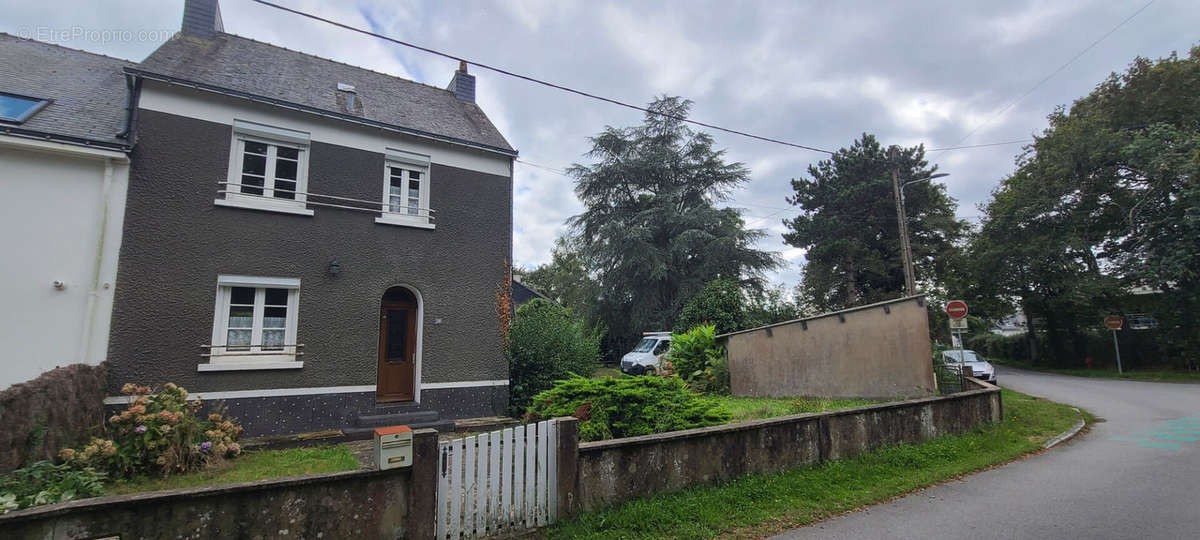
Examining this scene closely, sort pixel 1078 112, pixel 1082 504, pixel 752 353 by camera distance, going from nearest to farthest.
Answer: pixel 1082 504
pixel 752 353
pixel 1078 112


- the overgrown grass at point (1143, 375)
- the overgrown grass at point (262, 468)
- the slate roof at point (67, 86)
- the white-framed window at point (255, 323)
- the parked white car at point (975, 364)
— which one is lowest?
the overgrown grass at point (262, 468)

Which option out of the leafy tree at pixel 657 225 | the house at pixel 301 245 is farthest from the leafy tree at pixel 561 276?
the house at pixel 301 245

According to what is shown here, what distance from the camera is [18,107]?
8352 millimetres

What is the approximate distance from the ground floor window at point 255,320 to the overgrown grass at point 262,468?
174 centimetres

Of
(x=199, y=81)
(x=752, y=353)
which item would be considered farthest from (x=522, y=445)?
(x=752, y=353)

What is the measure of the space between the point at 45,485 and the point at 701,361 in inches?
526

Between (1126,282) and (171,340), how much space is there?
35497mm

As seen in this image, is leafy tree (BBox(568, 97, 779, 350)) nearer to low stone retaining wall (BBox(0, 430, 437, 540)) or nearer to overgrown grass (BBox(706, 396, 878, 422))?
overgrown grass (BBox(706, 396, 878, 422))

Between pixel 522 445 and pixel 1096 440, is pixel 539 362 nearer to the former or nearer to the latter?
pixel 522 445

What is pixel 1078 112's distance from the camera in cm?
2741

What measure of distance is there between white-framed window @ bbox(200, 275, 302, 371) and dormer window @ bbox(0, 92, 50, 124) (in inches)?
143

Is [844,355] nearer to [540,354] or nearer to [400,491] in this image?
[540,354]

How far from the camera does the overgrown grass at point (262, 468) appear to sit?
Result: 6.44m

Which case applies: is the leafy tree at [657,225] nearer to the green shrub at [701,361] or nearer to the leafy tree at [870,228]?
the leafy tree at [870,228]
